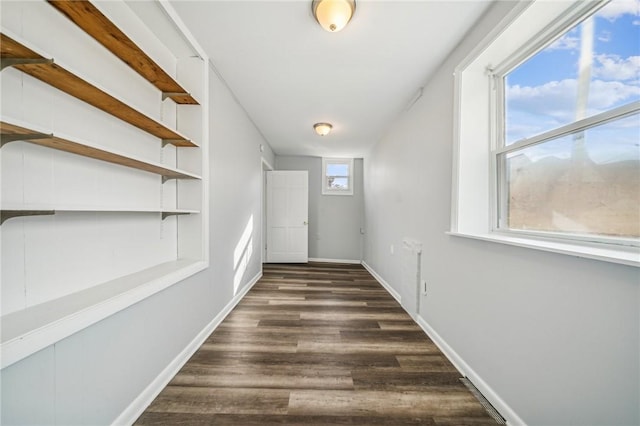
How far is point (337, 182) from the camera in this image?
538 centimetres

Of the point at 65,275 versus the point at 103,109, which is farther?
the point at 103,109

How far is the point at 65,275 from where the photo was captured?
3.43 feet

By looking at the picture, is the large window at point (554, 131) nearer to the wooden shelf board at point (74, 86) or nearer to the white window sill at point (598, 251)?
the white window sill at point (598, 251)

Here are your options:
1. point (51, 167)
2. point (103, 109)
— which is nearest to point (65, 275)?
point (51, 167)

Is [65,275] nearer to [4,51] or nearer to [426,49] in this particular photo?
[4,51]

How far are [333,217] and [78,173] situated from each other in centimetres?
453

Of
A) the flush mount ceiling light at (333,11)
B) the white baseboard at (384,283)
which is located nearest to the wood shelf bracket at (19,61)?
the flush mount ceiling light at (333,11)

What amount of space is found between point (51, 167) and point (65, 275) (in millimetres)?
486

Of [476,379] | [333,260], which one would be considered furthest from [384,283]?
[476,379]

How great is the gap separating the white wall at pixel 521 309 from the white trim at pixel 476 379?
2cm

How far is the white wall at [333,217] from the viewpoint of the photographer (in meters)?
5.34

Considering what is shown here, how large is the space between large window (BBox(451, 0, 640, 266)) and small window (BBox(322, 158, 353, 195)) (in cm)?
366

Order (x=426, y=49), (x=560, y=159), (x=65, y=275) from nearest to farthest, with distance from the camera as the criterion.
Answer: (x=65, y=275) → (x=560, y=159) → (x=426, y=49)

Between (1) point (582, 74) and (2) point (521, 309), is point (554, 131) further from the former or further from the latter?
(2) point (521, 309)
